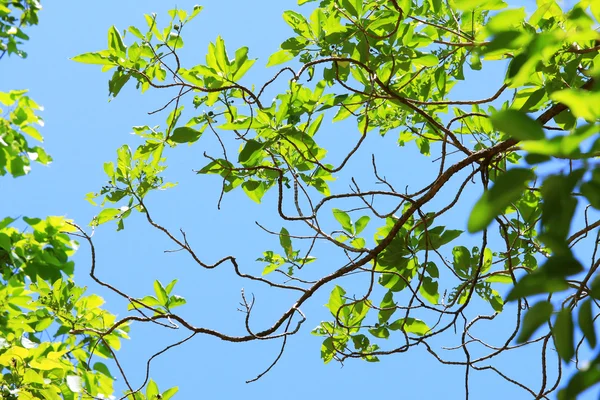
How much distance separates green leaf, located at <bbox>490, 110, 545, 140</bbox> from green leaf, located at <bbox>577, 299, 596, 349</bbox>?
6.7 inches

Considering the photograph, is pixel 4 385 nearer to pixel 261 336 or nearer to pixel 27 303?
pixel 27 303

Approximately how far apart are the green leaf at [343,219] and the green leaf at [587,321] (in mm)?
1717

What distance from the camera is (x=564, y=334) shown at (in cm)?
52

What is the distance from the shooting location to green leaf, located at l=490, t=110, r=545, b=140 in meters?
0.49

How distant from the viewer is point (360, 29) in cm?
189

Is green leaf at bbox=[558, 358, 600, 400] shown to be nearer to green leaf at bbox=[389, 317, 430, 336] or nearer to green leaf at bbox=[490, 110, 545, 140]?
green leaf at bbox=[490, 110, 545, 140]

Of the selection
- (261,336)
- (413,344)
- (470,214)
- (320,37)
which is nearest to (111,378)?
(261,336)

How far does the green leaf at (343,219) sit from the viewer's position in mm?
2271

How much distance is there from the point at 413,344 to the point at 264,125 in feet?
2.81

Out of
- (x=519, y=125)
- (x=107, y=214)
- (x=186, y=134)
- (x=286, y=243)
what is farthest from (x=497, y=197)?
(x=107, y=214)

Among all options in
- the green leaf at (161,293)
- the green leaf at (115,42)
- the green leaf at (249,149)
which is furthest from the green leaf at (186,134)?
the green leaf at (161,293)

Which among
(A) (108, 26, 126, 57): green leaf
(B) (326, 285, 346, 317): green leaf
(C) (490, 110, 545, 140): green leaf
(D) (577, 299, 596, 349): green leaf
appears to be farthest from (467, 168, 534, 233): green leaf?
(B) (326, 285, 346, 317): green leaf

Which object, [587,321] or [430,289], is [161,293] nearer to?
[430,289]

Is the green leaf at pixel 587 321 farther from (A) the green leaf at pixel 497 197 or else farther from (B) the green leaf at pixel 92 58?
(B) the green leaf at pixel 92 58
